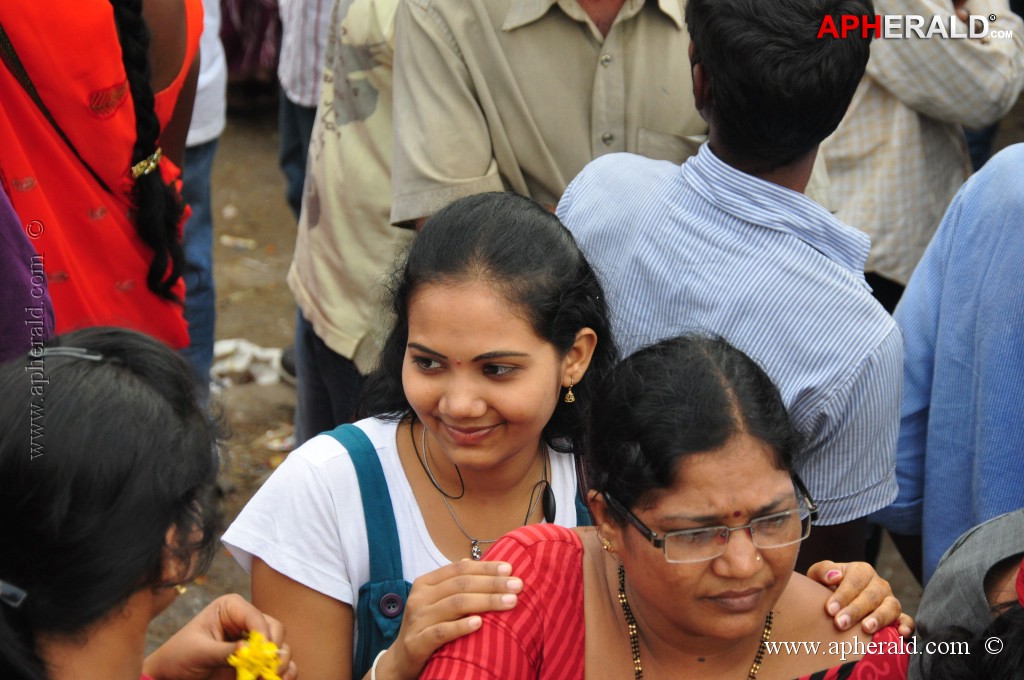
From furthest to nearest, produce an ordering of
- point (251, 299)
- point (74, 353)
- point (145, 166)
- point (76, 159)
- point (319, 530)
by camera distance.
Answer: point (251, 299)
point (145, 166)
point (76, 159)
point (319, 530)
point (74, 353)

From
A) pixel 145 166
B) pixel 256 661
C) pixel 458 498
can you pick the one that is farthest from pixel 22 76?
pixel 256 661

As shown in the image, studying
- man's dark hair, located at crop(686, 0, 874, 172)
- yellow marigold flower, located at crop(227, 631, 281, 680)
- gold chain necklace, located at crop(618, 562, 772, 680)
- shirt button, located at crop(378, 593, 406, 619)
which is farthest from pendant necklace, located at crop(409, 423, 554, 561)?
man's dark hair, located at crop(686, 0, 874, 172)

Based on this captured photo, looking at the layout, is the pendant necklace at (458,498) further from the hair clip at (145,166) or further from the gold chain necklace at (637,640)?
the hair clip at (145,166)

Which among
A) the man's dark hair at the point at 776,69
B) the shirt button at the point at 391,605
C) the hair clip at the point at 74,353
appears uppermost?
the man's dark hair at the point at 776,69

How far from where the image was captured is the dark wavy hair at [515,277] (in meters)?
2.07

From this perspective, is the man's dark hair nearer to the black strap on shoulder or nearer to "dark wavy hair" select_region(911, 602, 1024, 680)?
"dark wavy hair" select_region(911, 602, 1024, 680)

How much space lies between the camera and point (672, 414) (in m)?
1.70

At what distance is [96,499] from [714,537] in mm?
849

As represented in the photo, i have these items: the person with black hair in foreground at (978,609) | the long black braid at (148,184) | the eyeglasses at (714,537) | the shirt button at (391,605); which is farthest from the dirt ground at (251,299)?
the person with black hair in foreground at (978,609)

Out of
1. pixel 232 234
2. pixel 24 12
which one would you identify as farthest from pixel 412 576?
pixel 232 234

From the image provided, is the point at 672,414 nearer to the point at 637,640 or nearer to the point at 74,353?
the point at 637,640

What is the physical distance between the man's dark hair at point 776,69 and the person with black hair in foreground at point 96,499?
1.17 m

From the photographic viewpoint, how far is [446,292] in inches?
80.4

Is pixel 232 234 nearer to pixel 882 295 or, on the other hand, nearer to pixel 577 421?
pixel 882 295
